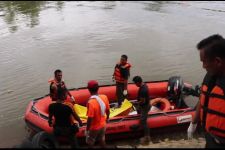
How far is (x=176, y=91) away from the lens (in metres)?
9.50

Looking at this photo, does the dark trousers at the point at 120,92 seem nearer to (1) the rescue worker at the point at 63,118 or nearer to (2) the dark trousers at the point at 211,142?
(1) the rescue worker at the point at 63,118

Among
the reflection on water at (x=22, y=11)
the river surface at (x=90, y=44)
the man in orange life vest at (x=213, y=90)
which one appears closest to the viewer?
the man in orange life vest at (x=213, y=90)

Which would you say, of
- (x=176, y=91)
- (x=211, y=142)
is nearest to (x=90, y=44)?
(x=176, y=91)

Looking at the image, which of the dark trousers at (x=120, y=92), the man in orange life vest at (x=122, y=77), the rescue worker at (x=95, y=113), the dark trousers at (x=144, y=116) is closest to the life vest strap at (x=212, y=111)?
the rescue worker at (x=95, y=113)

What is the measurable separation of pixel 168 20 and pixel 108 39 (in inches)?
288

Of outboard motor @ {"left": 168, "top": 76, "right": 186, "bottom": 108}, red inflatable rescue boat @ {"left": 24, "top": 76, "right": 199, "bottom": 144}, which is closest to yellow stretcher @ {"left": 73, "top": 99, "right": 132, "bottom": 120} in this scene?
red inflatable rescue boat @ {"left": 24, "top": 76, "right": 199, "bottom": 144}

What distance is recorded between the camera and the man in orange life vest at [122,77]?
926 cm

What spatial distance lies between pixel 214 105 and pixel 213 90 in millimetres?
142

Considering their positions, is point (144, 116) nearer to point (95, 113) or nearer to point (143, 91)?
point (143, 91)

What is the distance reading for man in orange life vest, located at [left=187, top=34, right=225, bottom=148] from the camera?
126 inches

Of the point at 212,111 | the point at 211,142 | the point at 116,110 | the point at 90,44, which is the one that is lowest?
the point at 90,44

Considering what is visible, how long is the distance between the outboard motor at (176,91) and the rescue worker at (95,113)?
3360 millimetres

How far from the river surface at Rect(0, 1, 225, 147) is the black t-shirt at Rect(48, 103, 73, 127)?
2.90 m

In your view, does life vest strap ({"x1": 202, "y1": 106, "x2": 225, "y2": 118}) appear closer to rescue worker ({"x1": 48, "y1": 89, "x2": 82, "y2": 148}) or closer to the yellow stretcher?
rescue worker ({"x1": 48, "y1": 89, "x2": 82, "y2": 148})
